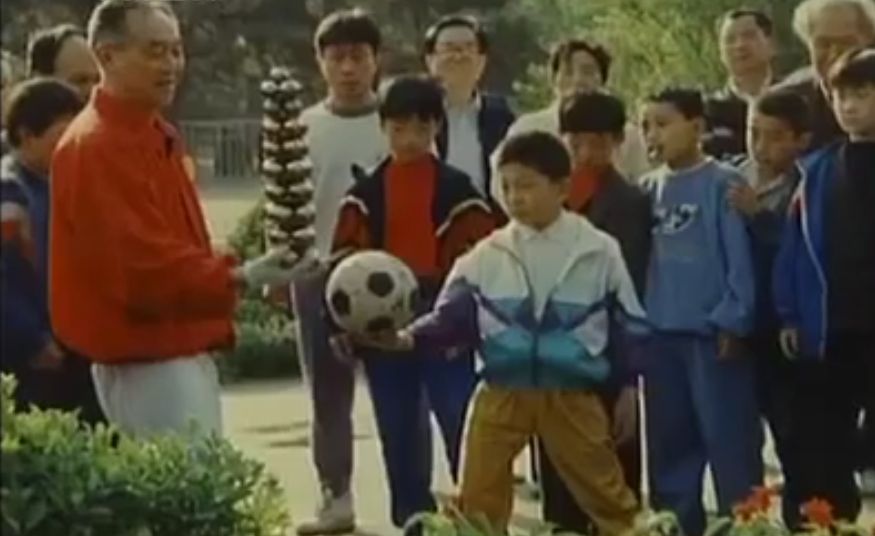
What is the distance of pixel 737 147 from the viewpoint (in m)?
7.77

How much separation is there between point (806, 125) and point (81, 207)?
7.72 ft

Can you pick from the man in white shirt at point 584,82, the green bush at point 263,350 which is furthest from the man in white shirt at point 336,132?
the green bush at point 263,350

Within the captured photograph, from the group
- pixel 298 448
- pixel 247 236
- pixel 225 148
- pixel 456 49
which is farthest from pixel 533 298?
pixel 247 236

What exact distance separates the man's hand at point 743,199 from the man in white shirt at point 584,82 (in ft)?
2.42

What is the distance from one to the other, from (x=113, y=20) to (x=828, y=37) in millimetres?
2347

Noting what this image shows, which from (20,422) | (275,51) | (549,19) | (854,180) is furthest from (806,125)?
(549,19)

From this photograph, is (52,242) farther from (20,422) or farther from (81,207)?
(20,422)

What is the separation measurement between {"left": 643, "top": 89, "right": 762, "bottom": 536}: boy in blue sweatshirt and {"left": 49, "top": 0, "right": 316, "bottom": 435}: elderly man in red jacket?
1.52m

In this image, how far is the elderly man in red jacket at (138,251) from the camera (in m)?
5.66

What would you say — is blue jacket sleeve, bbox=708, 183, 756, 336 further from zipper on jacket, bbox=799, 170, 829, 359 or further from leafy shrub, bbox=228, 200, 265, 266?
leafy shrub, bbox=228, 200, 265, 266

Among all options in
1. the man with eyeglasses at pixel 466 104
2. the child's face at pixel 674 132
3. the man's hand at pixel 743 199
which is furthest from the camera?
the man with eyeglasses at pixel 466 104

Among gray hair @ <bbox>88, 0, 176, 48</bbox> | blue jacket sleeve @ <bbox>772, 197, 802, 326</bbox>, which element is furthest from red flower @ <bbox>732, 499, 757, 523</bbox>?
gray hair @ <bbox>88, 0, 176, 48</bbox>

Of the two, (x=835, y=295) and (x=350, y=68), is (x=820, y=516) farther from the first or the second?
(x=350, y=68)

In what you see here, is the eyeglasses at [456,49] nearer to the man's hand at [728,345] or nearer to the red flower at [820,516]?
the man's hand at [728,345]
